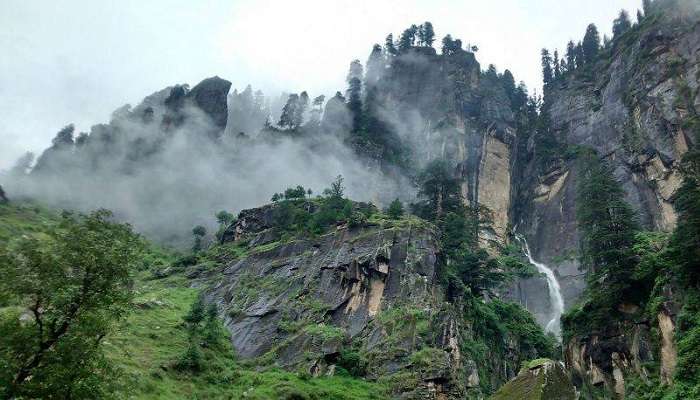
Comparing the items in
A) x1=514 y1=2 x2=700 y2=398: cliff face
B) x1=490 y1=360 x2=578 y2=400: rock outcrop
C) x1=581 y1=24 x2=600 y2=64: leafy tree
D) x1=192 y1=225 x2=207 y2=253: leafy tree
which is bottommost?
x1=490 y1=360 x2=578 y2=400: rock outcrop

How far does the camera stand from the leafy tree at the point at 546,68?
11844cm

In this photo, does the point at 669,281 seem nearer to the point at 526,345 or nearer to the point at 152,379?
the point at 526,345

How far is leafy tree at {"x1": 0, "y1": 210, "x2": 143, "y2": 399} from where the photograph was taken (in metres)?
17.8

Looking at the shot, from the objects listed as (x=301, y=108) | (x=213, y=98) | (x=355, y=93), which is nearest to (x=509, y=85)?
(x=355, y=93)

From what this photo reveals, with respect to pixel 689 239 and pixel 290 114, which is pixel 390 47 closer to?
pixel 290 114

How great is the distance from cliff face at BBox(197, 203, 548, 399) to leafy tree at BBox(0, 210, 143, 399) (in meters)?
23.5

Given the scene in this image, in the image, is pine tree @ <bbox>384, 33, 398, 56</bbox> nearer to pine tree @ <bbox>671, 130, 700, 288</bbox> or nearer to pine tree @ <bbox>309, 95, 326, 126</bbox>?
pine tree @ <bbox>309, 95, 326, 126</bbox>

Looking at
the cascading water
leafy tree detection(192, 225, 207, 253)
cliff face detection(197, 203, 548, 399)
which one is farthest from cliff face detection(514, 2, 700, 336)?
leafy tree detection(192, 225, 207, 253)

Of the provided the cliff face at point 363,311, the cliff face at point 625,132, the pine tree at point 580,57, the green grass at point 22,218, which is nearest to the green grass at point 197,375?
the cliff face at point 363,311

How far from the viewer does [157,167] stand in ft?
342

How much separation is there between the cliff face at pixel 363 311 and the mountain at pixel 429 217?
209 millimetres

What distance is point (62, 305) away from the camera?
61.8 ft

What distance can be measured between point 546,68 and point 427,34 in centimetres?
2640

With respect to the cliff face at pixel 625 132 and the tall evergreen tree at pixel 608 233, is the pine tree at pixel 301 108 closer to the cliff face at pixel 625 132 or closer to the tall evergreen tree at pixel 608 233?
the cliff face at pixel 625 132
